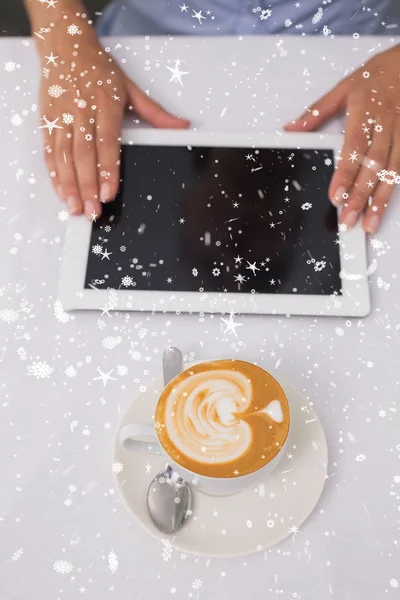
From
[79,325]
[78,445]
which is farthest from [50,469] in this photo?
[79,325]

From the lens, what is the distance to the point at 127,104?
64cm

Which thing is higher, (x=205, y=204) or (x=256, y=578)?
(x=205, y=204)

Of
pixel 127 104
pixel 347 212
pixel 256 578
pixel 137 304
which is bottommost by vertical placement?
pixel 256 578

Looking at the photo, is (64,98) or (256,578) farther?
(64,98)

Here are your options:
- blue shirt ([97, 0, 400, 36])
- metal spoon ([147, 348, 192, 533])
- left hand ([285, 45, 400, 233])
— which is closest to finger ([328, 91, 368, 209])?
left hand ([285, 45, 400, 233])

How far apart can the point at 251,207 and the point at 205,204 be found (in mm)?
51

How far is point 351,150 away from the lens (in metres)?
0.60

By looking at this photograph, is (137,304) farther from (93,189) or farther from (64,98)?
(64,98)

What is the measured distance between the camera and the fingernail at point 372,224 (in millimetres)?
561

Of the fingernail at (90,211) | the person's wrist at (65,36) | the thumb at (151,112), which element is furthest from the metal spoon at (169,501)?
the person's wrist at (65,36)

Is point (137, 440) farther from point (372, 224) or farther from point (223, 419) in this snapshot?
point (372, 224)

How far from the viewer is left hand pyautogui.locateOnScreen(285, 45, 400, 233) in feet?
1.87

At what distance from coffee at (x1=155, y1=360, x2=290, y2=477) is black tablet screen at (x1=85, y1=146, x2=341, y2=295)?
0.13 metres

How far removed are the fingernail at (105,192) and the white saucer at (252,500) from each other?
0.78 ft
